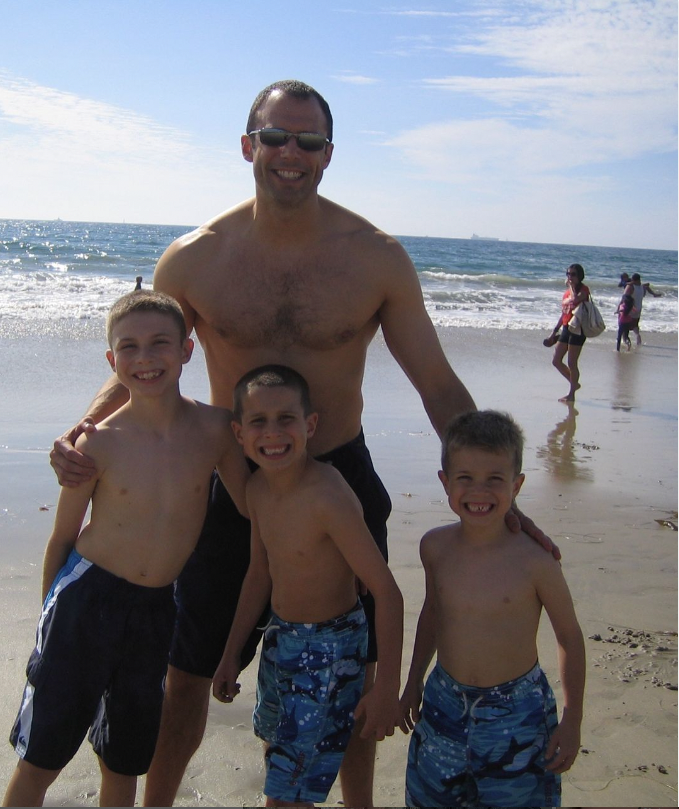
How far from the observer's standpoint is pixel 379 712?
2381mm

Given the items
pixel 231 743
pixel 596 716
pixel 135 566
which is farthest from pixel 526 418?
pixel 135 566

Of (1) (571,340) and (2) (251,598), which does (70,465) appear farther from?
(1) (571,340)

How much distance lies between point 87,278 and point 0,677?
21083mm

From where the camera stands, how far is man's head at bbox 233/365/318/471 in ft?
8.25

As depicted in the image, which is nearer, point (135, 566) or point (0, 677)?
point (135, 566)

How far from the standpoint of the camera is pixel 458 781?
2.32 meters

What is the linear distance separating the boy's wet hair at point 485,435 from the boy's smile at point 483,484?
18mm

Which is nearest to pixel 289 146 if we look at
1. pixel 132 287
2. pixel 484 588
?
pixel 484 588

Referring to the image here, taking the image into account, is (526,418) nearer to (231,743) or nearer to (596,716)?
(596,716)

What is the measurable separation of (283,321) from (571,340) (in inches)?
311

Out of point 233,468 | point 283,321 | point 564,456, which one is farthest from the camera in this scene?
point 564,456

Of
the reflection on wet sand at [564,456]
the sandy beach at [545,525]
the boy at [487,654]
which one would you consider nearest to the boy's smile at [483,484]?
the boy at [487,654]

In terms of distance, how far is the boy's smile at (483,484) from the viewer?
95.4 inches

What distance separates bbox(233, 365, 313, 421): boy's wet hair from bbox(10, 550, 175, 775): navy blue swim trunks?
0.64 m
